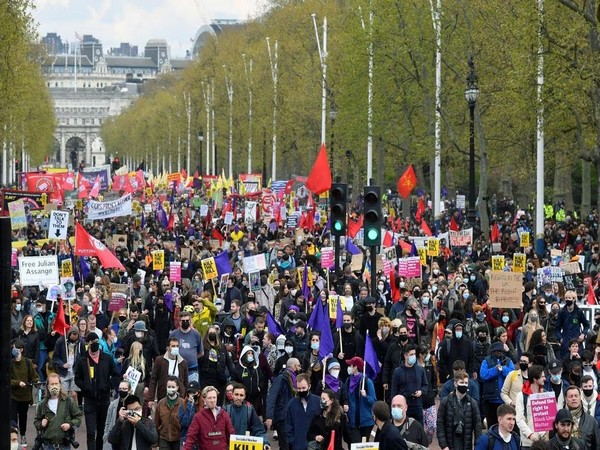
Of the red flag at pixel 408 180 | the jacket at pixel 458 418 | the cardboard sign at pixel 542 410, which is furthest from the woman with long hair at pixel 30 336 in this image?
the red flag at pixel 408 180

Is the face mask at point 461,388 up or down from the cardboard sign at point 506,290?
down

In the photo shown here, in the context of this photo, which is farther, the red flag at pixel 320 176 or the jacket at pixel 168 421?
the red flag at pixel 320 176

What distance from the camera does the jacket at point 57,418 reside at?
13242 mm

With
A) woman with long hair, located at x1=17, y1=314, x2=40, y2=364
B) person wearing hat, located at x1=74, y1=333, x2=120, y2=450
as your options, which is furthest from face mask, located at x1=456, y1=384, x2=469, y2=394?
woman with long hair, located at x1=17, y1=314, x2=40, y2=364

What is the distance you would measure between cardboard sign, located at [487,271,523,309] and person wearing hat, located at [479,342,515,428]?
3.87m

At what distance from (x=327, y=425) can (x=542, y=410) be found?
5.33 feet

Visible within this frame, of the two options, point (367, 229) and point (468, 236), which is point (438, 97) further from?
point (367, 229)

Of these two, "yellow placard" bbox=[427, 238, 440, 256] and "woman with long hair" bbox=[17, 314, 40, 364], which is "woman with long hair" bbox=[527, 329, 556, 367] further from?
"yellow placard" bbox=[427, 238, 440, 256]

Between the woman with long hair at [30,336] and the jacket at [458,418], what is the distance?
6431 mm

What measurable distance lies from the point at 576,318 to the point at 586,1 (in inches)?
427

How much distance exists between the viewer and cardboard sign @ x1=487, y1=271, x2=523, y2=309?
19.7 metres

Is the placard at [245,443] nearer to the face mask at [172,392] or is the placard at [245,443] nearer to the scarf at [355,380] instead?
the face mask at [172,392]

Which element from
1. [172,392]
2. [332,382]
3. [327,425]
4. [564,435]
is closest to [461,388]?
[327,425]

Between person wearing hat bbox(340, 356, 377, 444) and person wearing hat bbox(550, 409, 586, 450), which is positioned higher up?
person wearing hat bbox(550, 409, 586, 450)
